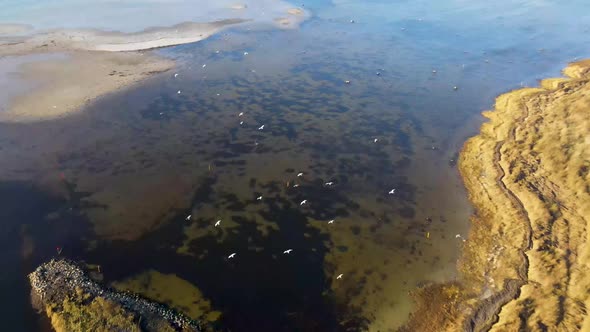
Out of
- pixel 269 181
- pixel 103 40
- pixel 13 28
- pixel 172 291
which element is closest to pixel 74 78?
pixel 103 40

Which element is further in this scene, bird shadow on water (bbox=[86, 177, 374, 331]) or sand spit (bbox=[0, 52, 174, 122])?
sand spit (bbox=[0, 52, 174, 122])

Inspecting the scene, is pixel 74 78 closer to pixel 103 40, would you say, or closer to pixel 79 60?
pixel 79 60

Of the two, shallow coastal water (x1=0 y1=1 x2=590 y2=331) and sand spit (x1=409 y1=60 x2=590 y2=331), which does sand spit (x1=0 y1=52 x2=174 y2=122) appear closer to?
shallow coastal water (x1=0 y1=1 x2=590 y2=331)

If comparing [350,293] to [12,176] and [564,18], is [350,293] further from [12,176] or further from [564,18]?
[564,18]

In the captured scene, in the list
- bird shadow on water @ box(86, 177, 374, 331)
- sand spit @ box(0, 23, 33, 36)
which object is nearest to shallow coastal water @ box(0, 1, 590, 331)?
bird shadow on water @ box(86, 177, 374, 331)

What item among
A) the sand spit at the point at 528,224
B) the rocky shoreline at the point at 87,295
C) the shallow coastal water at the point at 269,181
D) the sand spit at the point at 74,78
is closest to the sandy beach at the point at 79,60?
the sand spit at the point at 74,78

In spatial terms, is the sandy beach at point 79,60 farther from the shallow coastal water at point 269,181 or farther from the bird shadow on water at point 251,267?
the bird shadow on water at point 251,267
